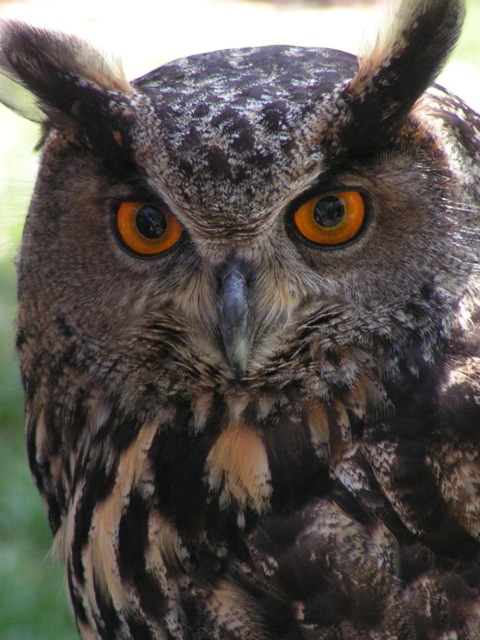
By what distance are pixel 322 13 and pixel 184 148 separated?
7.26 metres

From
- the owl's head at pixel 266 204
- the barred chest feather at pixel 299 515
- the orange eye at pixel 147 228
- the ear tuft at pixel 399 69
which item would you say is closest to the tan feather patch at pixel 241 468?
the barred chest feather at pixel 299 515

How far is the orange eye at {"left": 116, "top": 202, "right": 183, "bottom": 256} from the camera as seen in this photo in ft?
5.78

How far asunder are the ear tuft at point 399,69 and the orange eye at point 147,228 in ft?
1.12

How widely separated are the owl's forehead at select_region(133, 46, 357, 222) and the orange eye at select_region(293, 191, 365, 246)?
0.27ft

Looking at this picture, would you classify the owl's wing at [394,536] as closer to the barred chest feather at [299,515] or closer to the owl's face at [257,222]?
the barred chest feather at [299,515]

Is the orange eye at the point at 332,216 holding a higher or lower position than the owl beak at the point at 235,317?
higher

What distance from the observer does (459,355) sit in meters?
1.74

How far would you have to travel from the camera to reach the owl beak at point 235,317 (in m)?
1.67

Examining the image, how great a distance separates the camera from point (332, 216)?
5.58 ft

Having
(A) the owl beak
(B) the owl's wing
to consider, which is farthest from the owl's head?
(B) the owl's wing

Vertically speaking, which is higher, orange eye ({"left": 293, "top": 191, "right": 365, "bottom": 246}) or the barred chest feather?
orange eye ({"left": 293, "top": 191, "right": 365, "bottom": 246})

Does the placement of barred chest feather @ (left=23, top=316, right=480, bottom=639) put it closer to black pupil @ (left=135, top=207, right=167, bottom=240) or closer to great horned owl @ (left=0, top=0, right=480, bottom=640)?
great horned owl @ (left=0, top=0, right=480, bottom=640)

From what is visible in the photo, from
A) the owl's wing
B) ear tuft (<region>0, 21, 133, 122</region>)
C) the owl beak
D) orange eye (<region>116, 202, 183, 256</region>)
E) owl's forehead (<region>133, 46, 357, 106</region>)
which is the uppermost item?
ear tuft (<region>0, 21, 133, 122</region>)

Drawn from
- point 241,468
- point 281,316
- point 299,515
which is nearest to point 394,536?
point 299,515
